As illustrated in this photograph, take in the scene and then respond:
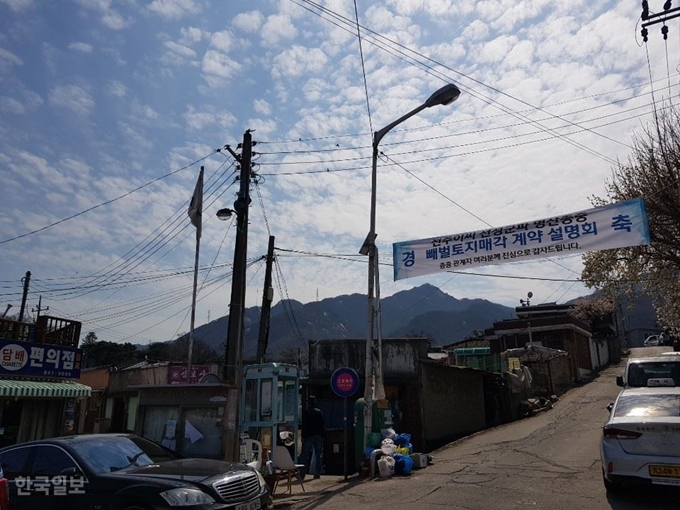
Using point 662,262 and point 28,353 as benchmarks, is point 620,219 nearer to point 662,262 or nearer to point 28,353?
point 662,262

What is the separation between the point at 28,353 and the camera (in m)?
13.8

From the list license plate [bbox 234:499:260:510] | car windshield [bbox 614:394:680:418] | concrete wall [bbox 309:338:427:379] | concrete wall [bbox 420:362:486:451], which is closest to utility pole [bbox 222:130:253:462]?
concrete wall [bbox 309:338:427:379]

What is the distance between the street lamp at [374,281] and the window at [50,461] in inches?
254

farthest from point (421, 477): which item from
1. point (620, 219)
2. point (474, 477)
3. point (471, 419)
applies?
point (471, 419)

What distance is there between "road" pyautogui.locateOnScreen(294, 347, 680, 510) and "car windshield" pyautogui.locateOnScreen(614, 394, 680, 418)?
1.18 meters

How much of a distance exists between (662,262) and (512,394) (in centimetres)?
868

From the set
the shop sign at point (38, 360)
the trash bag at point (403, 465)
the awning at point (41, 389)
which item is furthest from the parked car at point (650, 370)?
the shop sign at point (38, 360)

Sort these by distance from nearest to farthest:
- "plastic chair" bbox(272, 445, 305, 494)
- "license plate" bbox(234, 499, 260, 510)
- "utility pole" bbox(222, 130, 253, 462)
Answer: "license plate" bbox(234, 499, 260, 510) < "plastic chair" bbox(272, 445, 305, 494) < "utility pole" bbox(222, 130, 253, 462)

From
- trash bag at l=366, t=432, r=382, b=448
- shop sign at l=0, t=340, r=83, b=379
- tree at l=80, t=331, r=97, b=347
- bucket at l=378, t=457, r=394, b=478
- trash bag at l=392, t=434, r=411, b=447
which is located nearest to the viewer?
bucket at l=378, t=457, r=394, b=478

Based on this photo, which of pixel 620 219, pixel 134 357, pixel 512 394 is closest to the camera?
pixel 620 219

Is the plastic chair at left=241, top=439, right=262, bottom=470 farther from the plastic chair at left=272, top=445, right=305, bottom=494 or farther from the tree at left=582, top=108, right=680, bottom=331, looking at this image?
the tree at left=582, top=108, right=680, bottom=331

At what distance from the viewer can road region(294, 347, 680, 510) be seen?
796 cm

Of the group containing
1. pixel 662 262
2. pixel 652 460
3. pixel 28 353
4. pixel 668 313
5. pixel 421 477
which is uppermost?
pixel 662 262

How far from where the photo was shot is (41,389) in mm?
13633
